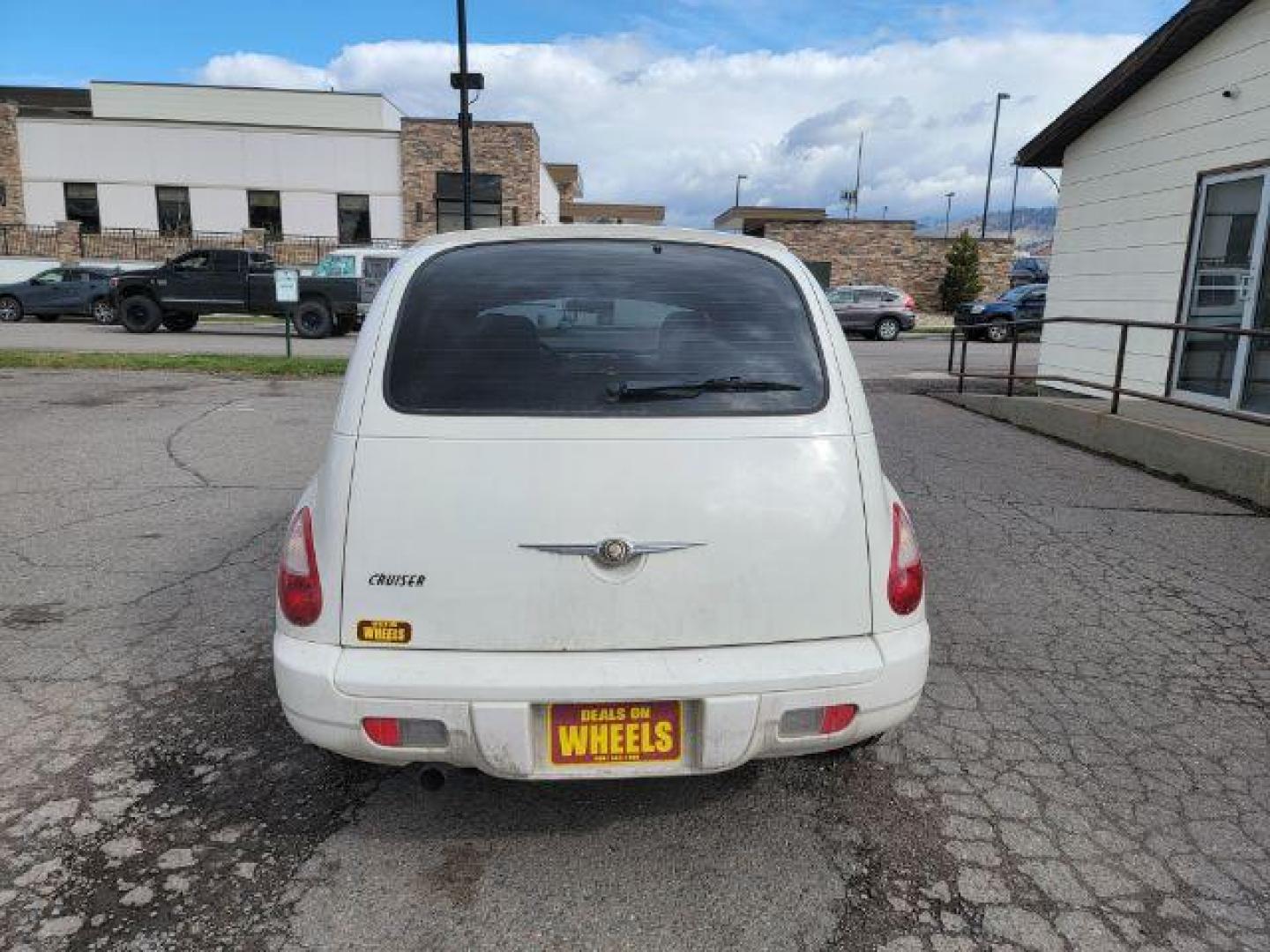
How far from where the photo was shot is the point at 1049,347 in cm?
1231

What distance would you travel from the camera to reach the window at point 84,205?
113 ft

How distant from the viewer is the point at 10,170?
3388 cm

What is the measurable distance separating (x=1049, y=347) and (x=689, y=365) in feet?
36.5

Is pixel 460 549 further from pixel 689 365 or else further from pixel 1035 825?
pixel 1035 825

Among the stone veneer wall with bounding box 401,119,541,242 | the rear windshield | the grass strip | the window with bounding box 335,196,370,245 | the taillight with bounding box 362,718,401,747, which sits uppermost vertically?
the stone veneer wall with bounding box 401,119,541,242

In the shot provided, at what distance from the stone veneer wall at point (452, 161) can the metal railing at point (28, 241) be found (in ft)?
40.2

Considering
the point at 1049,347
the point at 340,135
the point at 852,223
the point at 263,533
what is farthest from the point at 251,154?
the point at 263,533

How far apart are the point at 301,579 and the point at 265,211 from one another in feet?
119

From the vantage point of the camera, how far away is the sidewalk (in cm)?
672

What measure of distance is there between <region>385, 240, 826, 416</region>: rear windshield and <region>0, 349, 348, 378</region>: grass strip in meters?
11.5

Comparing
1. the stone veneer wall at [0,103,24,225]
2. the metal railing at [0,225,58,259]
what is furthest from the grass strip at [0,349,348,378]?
the stone veneer wall at [0,103,24,225]

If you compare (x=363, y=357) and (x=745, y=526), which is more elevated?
(x=363, y=357)

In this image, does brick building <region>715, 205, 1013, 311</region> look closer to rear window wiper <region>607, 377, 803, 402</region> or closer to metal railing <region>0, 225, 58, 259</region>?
metal railing <region>0, 225, 58, 259</region>

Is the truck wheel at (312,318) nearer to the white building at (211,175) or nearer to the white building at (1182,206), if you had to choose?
the white building at (211,175)
